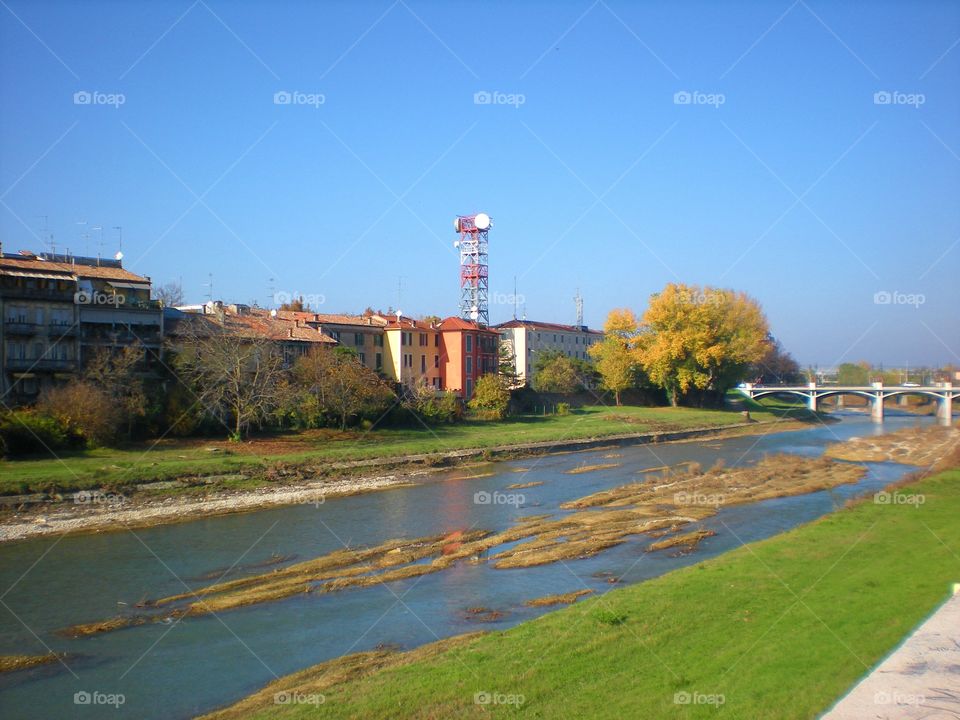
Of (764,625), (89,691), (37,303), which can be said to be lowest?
(89,691)

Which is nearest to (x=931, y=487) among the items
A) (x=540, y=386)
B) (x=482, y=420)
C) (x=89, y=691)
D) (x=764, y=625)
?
(x=764, y=625)

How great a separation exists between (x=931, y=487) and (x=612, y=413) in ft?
150

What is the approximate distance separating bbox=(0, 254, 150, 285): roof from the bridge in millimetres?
73350

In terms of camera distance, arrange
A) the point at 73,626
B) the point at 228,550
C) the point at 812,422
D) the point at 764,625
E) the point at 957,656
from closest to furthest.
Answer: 1. the point at 957,656
2. the point at 764,625
3. the point at 73,626
4. the point at 228,550
5. the point at 812,422

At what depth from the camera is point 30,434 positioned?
35.3 m

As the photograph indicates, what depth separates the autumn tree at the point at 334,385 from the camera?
49.7 metres

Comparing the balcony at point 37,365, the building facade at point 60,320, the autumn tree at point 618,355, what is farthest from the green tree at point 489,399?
the balcony at point 37,365

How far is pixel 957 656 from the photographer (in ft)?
40.1

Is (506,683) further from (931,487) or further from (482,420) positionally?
(482,420)

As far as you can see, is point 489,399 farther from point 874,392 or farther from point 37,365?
point 874,392

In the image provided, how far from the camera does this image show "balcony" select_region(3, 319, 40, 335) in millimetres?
39969

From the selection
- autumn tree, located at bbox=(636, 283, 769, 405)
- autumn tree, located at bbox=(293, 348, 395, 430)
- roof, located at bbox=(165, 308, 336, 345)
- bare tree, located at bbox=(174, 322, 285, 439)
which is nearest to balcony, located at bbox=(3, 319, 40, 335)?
bare tree, located at bbox=(174, 322, 285, 439)

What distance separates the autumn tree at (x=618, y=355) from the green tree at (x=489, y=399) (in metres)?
20.1

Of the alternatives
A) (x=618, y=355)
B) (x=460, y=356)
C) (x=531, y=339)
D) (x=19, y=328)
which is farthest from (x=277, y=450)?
(x=531, y=339)
